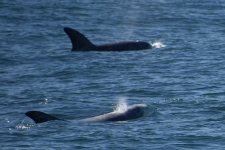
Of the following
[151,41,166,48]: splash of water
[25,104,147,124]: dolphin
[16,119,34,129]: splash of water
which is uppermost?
[151,41,166,48]: splash of water


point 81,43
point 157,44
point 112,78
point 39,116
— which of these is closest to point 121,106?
point 39,116

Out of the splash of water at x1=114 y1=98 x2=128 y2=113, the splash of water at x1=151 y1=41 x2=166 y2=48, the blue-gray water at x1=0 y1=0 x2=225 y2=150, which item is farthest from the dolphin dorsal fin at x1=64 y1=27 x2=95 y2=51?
the splash of water at x1=114 y1=98 x2=128 y2=113

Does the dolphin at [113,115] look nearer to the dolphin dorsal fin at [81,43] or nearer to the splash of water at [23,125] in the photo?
the splash of water at [23,125]

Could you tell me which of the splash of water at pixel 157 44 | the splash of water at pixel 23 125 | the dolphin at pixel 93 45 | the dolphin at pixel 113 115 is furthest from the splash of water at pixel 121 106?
the splash of water at pixel 157 44

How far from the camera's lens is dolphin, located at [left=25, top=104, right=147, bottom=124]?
91.5 feet

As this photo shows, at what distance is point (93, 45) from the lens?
4188cm

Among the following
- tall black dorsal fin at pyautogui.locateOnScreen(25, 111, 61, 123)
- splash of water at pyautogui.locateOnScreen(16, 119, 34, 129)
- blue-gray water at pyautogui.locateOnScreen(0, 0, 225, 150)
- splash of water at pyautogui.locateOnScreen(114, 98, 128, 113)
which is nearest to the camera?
blue-gray water at pyautogui.locateOnScreen(0, 0, 225, 150)

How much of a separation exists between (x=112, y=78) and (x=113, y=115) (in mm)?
6805

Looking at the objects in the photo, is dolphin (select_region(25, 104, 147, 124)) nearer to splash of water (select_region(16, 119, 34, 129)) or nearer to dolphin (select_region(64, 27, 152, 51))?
splash of water (select_region(16, 119, 34, 129))

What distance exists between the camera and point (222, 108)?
29766 mm

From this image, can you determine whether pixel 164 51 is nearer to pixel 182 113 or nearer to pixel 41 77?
pixel 41 77

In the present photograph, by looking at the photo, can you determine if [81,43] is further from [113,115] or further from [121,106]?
[113,115]

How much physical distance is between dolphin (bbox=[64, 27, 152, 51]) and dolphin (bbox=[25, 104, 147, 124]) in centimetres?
1185

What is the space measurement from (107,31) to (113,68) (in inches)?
462
